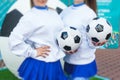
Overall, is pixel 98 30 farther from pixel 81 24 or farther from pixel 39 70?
pixel 39 70

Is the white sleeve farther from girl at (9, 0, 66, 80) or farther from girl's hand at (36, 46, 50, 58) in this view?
girl's hand at (36, 46, 50, 58)

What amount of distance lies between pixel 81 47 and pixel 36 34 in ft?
1.87

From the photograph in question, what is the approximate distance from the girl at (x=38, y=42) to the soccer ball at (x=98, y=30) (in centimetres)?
31

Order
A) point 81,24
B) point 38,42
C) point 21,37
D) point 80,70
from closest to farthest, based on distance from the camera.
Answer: point 21,37, point 38,42, point 81,24, point 80,70

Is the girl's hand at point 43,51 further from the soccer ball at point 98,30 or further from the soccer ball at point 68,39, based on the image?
the soccer ball at point 98,30

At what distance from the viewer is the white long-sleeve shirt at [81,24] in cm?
332

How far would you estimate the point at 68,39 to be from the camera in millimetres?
3115

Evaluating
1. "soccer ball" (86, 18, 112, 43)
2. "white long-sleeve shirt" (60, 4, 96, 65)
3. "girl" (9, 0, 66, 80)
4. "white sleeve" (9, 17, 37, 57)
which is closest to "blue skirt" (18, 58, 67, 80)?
"girl" (9, 0, 66, 80)

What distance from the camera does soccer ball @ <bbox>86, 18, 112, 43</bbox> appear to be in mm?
3178

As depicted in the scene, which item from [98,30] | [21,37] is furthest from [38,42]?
[98,30]

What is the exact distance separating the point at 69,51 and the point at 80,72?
1.21 feet

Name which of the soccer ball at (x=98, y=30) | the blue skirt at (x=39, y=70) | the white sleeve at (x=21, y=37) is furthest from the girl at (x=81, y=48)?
the white sleeve at (x=21, y=37)

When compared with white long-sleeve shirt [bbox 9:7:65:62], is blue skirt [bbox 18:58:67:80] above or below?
below

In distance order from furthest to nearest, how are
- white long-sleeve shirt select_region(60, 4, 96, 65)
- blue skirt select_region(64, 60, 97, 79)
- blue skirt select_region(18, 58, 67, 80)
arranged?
blue skirt select_region(64, 60, 97, 79) → white long-sleeve shirt select_region(60, 4, 96, 65) → blue skirt select_region(18, 58, 67, 80)
